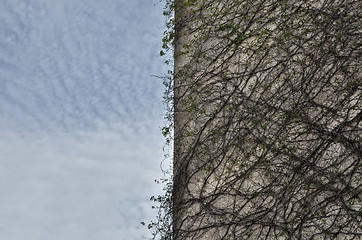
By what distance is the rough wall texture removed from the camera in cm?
318

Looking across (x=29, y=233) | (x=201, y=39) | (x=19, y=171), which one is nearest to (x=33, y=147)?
(x=19, y=171)

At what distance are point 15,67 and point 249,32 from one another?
365 centimetres

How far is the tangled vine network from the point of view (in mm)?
3184

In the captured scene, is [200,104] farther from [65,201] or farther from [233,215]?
[65,201]

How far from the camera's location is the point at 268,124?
3.54m

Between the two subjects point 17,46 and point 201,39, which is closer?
point 201,39

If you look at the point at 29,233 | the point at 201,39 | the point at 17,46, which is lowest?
the point at 29,233

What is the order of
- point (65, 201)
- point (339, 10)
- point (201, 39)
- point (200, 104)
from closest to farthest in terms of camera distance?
point (339, 10) → point (200, 104) → point (201, 39) → point (65, 201)

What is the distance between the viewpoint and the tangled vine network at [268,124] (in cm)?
318

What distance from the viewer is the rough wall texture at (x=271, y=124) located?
10.4ft

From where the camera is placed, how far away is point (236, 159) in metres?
3.59

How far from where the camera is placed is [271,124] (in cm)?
352

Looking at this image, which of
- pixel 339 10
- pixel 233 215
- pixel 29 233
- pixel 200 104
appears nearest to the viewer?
pixel 233 215

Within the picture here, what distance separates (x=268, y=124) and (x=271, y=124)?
1.1 inches
